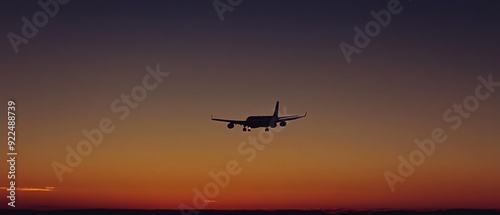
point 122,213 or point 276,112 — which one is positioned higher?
point 276,112

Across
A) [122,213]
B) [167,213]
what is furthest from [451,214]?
[122,213]

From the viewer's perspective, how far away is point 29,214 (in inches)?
5664

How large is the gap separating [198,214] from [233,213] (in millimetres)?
14087

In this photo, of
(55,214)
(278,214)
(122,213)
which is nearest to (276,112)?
(278,214)

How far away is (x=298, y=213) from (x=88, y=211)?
56.0m

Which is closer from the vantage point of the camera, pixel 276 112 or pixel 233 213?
pixel 233 213

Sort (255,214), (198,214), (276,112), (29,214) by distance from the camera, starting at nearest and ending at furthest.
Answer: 1. (29,214)
2. (255,214)
3. (198,214)
4. (276,112)

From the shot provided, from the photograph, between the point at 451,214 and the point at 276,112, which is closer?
the point at 451,214

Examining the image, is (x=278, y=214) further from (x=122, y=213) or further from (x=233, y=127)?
(x=122, y=213)

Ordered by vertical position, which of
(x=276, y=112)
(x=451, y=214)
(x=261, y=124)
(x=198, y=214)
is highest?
(x=276, y=112)

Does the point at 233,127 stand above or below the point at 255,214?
above

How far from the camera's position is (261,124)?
144500 mm

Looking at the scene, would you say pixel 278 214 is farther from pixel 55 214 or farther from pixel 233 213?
pixel 55 214

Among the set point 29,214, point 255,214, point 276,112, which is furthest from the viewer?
point 276,112
